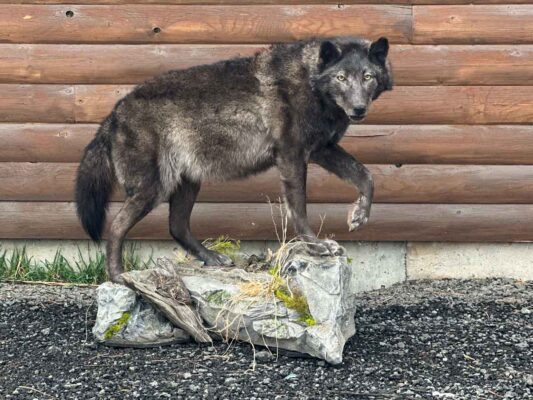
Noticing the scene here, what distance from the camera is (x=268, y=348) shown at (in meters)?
5.61

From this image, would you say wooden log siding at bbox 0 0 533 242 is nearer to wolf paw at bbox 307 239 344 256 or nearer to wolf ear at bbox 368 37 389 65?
wolf ear at bbox 368 37 389 65

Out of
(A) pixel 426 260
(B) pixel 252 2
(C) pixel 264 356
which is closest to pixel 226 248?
(C) pixel 264 356

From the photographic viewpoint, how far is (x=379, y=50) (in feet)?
19.9

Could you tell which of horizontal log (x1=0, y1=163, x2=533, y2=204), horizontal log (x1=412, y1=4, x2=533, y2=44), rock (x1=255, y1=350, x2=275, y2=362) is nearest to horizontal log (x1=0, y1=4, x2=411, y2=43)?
horizontal log (x1=412, y1=4, x2=533, y2=44)

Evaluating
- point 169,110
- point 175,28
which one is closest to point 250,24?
point 175,28

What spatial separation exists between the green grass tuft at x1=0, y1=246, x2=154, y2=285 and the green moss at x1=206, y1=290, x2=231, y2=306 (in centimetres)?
181

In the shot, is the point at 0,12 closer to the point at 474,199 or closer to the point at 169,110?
the point at 169,110

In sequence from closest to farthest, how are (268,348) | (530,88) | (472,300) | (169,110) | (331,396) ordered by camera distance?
1. (331,396)
2. (268,348)
3. (169,110)
4. (472,300)
5. (530,88)

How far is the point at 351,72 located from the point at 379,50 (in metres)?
0.25

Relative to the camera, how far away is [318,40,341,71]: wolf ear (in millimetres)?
5992

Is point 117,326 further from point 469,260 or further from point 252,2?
point 469,260

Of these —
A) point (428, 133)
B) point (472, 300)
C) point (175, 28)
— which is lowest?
point (472, 300)

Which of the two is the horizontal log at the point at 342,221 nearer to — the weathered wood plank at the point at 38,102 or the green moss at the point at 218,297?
the weathered wood plank at the point at 38,102

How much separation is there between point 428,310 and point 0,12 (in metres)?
4.07
